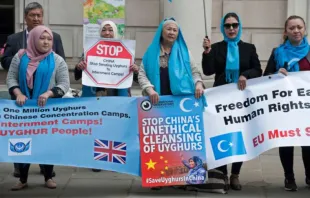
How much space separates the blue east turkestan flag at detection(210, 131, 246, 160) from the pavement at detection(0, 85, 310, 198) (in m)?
0.45

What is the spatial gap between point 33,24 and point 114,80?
3.57 feet

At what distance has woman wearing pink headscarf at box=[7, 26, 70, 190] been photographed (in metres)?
6.60

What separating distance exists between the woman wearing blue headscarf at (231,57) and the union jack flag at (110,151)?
112 cm

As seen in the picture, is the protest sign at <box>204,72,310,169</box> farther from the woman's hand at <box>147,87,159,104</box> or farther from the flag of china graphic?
the woman's hand at <box>147,87,159,104</box>

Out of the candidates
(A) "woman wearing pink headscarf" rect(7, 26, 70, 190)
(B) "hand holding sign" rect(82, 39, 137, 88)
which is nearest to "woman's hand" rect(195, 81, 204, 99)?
(B) "hand holding sign" rect(82, 39, 137, 88)

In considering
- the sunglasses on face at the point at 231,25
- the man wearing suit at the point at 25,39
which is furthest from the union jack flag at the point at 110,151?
the sunglasses on face at the point at 231,25

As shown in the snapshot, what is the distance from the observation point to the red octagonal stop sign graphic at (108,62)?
6914mm

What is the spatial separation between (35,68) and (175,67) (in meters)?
1.34

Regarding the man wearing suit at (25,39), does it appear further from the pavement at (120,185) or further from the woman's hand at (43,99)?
the woman's hand at (43,99)

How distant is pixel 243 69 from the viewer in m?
6.82

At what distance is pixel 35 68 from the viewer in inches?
261

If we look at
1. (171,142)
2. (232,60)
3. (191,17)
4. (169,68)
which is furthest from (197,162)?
(191,17)

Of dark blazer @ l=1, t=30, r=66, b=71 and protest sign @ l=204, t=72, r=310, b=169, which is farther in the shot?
dark blazer @ l=1, t=30, r=66, b=71

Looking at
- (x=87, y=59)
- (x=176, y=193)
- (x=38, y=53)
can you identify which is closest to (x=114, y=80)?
(x=87, y=59)
